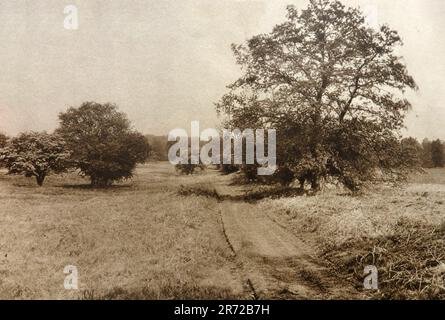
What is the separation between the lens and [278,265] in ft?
35.8

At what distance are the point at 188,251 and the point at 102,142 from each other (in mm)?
36532

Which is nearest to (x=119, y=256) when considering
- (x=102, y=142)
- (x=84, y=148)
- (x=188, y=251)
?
(x=188, y=251)

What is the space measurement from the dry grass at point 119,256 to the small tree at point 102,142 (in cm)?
2512

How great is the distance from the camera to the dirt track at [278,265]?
29.2 feet

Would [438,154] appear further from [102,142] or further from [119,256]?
[119,256]

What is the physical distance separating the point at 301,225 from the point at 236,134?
1222cm

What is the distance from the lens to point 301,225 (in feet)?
53.8

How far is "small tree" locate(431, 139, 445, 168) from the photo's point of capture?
351ft

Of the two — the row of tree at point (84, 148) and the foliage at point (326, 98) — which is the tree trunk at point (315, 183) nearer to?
the foliage at point (326, 98)

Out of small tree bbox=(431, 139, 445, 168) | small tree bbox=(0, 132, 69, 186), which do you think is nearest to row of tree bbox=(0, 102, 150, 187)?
small tree bbox=(0, 132, 69, 186)

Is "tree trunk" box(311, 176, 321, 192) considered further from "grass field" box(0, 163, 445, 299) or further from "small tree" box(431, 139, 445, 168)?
"small tree" box(431, 139, 445, 168)

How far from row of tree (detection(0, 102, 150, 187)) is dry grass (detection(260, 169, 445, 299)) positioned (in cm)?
3136

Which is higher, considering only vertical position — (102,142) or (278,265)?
(102,142)

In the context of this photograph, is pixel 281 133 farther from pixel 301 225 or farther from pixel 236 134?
pixel 301 225
